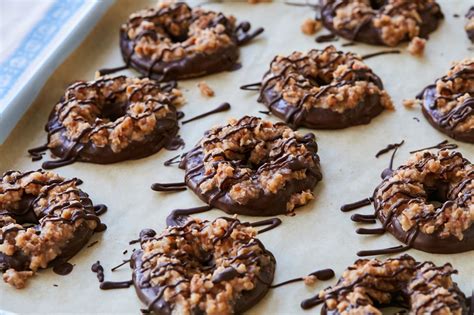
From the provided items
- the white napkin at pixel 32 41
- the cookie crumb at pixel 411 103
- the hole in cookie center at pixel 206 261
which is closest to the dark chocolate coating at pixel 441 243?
the hole in cookie center at pixel 206 261

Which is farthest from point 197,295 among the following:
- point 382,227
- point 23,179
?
point 23,179

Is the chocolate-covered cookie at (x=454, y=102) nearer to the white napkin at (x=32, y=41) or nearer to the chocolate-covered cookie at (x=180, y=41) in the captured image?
the chocolate-covered cookie at (x=180, y=41)

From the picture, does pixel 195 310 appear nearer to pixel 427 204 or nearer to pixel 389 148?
pixel 427 204

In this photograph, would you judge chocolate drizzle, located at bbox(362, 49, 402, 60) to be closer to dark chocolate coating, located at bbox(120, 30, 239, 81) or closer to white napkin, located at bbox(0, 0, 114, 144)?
dark chocolate coating, located at bbox(120, 30, 239, 81)

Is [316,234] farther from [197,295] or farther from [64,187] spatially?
[64,187]

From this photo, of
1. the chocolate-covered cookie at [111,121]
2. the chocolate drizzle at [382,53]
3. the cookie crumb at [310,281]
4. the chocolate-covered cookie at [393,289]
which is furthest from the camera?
the chocolate drizzle at [382,53]

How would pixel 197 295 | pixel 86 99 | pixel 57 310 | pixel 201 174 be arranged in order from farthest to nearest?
pixel 86 99 < pixel 201 174 < pixel 57 310 < pixel 197 295
